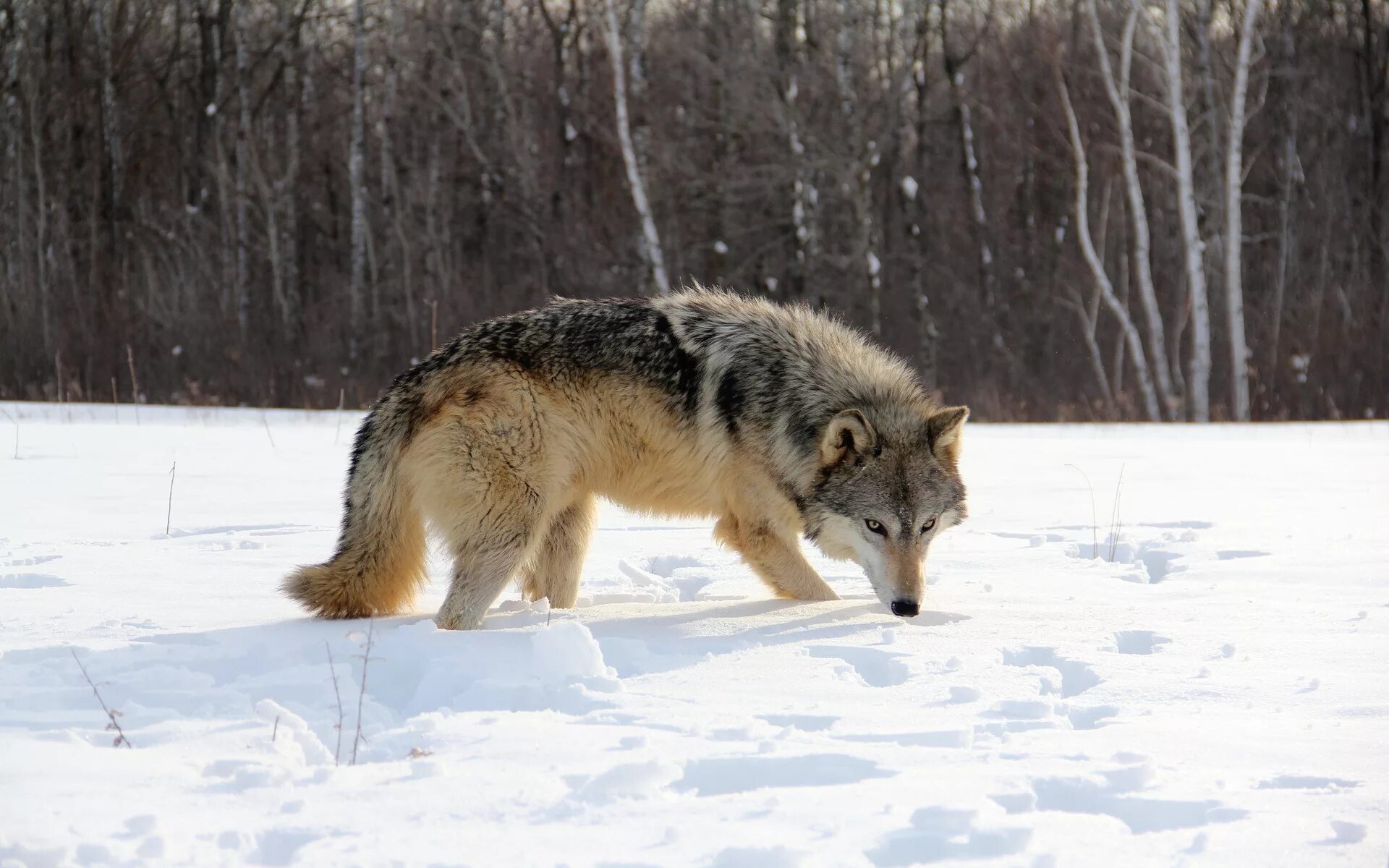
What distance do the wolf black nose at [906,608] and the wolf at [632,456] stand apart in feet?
0.03

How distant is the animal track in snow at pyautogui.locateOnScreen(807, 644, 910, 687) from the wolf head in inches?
32.5

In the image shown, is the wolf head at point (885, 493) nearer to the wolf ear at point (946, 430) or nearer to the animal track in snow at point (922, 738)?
the wolf ear at point (946, 430)

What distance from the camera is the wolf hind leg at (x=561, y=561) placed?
526 centimetres

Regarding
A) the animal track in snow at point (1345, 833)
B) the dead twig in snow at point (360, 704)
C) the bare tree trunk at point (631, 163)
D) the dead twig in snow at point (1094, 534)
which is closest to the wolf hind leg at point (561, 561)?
the dead twig in snow at point (360, 704)

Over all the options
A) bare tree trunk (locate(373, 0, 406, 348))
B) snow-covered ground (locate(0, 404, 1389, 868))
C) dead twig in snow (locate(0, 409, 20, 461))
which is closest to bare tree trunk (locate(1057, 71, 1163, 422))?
bare tree trunk (locate(373, 0, 406, 348))

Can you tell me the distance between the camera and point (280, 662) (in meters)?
3.92

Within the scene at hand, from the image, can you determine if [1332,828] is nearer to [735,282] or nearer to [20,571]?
[20,571]

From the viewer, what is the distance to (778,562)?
5.29m

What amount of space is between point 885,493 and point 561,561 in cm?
147

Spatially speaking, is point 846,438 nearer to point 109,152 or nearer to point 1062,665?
point 1062,665

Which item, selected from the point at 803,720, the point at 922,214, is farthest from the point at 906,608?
the point at 922,214

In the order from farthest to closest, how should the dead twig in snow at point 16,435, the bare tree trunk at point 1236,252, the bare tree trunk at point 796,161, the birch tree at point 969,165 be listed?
the birch tree at point 969,165
the bare tree trunk at point 796,161
the bare tree trunk at point 1236,252
the dead twig in snow at point 16,435

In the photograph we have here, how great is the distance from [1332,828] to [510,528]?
307 centimetres

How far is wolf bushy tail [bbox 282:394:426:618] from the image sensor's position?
15.3 ft
